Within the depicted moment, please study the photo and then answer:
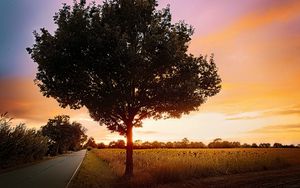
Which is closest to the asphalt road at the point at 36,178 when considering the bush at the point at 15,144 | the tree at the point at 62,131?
the bush at the point at 15,144

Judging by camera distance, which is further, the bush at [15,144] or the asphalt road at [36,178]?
the bush at [15,144]

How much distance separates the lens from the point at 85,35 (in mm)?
27859

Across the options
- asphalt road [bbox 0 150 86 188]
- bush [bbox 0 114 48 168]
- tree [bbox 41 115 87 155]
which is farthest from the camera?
tree [bbox 41 115 87 155]

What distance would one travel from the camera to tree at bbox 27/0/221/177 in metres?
27.8

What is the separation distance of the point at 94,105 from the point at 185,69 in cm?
750

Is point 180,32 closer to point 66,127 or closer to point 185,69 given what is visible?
point 185,69

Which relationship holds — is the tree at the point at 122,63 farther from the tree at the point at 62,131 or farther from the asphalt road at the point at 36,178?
the tree at the point at 62,131

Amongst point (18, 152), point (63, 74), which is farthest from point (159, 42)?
point (18, 152)

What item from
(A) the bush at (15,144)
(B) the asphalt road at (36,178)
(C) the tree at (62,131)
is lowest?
(B) the asphalt road at (36,178)

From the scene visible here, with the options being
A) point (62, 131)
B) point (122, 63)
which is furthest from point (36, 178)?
point (62, 131)

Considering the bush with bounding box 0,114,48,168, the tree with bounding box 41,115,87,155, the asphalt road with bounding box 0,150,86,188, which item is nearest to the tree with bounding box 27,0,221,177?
the asphalt road with bounding box 0,150,86,188

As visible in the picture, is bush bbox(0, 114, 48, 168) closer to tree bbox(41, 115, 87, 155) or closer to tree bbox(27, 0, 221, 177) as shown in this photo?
tree bbox(27, 0, 221, 177)

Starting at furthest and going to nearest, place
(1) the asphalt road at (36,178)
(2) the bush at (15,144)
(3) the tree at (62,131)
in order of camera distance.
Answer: (3) the tree at (62,131)
(2) the bush at (15,144)
(1) the asphalt road at (36,178)

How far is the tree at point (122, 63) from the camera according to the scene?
27.8 m
